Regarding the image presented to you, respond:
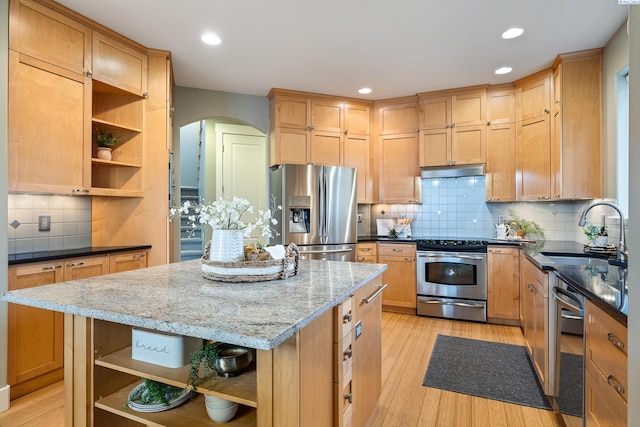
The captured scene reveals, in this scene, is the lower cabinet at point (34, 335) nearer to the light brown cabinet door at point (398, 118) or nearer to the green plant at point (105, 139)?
the green plant at point (105, 139)

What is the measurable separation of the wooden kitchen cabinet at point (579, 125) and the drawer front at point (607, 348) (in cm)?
222

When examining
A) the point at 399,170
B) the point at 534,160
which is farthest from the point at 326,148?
the point at 534,160

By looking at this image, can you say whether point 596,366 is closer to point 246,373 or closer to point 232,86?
point 246,373

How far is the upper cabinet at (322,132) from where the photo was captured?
4242 mm

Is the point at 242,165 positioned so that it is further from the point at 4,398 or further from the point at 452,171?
the point at 4,398

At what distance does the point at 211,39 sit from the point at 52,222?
2.05 meters

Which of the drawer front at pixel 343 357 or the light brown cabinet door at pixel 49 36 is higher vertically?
the light brown cabinet door at pixel 49 36

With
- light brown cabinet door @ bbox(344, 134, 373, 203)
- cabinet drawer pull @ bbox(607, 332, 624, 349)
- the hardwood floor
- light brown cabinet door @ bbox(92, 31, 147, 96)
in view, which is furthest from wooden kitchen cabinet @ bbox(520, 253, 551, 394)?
light brown cabinet door @ bbox(92, 31, 147, 96)

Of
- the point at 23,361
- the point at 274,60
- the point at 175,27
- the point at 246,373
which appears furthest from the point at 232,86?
the point at 246,373

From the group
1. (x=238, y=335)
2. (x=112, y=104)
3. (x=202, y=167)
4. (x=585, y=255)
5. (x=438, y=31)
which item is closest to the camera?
(x=238, y=335)

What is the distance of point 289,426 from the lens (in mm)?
1023

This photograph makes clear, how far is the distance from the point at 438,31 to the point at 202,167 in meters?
3.73

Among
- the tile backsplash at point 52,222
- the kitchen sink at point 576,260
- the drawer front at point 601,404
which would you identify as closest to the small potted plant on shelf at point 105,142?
the tile backsplash at point 52,222

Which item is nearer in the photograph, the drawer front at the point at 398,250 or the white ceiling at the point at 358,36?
the white ceiling at the point at 358,36
